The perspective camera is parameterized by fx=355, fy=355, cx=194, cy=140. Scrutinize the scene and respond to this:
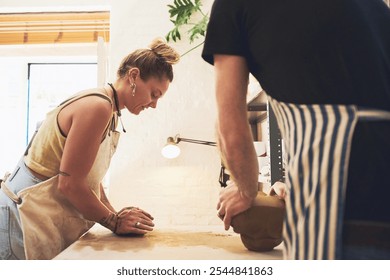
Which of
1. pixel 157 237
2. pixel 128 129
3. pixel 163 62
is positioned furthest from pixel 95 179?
pixel 128 129

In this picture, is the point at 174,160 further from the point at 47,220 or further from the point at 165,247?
the point at 165,247

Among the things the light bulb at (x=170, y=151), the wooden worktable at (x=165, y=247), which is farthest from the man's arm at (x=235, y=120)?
the light bulb at (x=170, y=151)

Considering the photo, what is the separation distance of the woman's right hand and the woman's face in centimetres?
37

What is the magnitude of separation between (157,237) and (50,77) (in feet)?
6.61

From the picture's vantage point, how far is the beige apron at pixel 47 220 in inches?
36.5

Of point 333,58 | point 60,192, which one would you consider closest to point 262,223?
point 333,58


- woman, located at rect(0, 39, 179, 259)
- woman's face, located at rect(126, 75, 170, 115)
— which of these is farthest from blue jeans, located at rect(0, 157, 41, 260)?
woman's face, located at rect(126, 75, 170, 115)

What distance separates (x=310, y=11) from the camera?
1.56 feet

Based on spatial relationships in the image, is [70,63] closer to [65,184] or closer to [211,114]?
[211,114]

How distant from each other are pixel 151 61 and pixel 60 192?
1.62 ft

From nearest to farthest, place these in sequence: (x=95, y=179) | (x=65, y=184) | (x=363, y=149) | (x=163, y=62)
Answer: (x=363, y=149)
(x=65, y=184)
(x=95, y=179)
(x=163, y=62)

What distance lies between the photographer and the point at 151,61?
1.15 meters

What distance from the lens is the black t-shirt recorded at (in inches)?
17.3

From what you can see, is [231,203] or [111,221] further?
[111,221]
